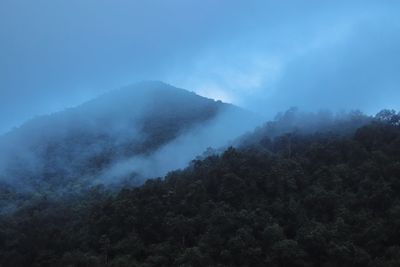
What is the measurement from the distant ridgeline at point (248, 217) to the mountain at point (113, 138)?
14.1 m

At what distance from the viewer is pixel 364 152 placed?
34.2 meters

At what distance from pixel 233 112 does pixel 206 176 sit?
3316 cm

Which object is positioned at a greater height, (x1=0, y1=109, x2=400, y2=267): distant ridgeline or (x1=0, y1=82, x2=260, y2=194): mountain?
(x1=0, y1=82, x2=260, y2=194): mountain

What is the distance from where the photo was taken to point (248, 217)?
29859mm

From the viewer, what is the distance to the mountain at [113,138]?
171ft

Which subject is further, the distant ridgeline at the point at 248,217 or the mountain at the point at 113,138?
the mountain at the point at 113,138

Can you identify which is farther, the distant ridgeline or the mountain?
the mountain

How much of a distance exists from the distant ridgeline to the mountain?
46.2 ft

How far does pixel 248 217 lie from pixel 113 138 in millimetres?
35608

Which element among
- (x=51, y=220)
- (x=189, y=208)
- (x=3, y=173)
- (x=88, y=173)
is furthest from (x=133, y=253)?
(x=3, y=173)

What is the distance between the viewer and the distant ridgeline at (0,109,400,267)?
27.5 m

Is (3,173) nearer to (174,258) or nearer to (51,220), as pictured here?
(51,220)

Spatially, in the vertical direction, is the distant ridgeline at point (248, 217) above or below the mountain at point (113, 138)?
below

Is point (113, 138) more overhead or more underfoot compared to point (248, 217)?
more overhead
